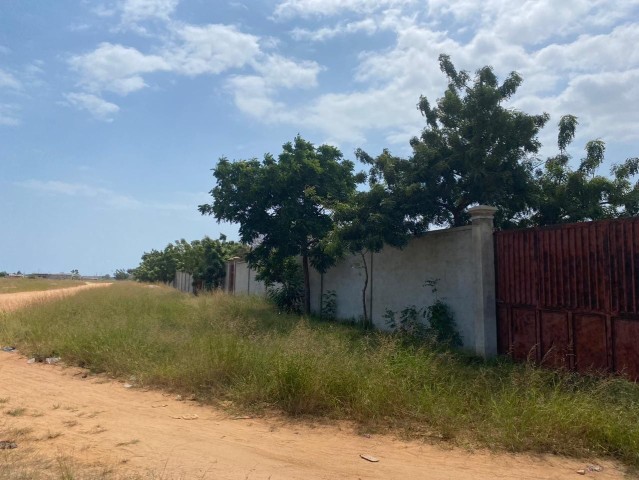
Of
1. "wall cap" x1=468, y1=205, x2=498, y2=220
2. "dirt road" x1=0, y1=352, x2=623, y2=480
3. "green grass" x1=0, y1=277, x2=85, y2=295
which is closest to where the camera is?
"dirt road" x1=0, y1=352, x2=623, y2=480

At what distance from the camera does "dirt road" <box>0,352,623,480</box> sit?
4.68m

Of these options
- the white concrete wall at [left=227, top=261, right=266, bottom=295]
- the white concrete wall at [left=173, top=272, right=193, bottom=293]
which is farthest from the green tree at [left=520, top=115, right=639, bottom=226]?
the white concrete wall at [left=173, top=272, right=193, bottom=293]

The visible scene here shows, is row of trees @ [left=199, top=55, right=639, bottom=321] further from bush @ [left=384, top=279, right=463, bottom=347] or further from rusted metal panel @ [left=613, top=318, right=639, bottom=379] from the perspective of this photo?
rusted metal panel @ [left=613, top=318, right=639, bottom=379]

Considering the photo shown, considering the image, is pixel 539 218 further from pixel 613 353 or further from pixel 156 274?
pixel 156 274

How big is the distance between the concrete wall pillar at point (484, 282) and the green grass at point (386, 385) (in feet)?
1.46

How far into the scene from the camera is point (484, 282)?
9039mm

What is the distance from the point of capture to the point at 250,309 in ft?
49.2

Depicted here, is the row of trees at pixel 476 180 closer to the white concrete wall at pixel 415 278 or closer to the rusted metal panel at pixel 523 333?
the white concrete wall at pixel 415 278

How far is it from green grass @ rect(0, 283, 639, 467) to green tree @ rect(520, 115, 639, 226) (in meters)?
3.46

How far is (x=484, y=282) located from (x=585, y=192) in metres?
2.97

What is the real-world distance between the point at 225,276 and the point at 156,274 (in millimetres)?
28100

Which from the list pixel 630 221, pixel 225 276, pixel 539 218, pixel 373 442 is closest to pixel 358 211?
pixel 539 218

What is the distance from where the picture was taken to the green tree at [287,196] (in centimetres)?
1444

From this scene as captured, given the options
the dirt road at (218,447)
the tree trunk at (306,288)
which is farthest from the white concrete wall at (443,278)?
the dirt road at (218,447)
